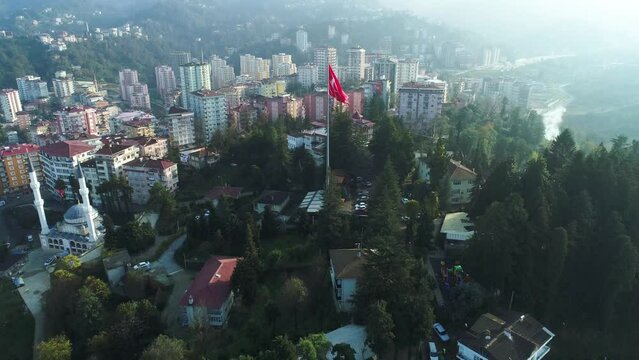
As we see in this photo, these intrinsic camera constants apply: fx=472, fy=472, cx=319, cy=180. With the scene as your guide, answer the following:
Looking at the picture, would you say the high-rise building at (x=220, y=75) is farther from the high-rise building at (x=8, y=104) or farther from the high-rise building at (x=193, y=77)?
the high-rise building at (x=8, y=104)

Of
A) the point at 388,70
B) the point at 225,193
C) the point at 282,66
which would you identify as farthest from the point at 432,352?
the point at 282,66

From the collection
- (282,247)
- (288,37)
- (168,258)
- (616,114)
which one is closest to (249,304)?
(282,247)

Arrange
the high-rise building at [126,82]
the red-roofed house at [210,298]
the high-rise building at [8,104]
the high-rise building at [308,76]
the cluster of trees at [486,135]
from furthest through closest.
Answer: the high-rise building at [126,82] < the high-rise building at [308,76] < the high-rise building at [8,104] < the cluster of trees at [486,135] < the red-roofed house at [210,298]

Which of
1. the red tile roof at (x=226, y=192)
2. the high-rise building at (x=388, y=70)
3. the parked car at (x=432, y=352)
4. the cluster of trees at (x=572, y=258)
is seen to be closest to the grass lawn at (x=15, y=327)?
the red tile roof at (x=226, y=192)

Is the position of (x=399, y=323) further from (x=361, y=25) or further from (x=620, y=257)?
(x=361, y=25)

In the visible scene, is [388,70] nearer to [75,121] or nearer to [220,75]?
[220,75]

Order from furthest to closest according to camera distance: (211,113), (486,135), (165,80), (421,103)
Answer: (165,80) < (211,113) < (421,103) < (486,135)
